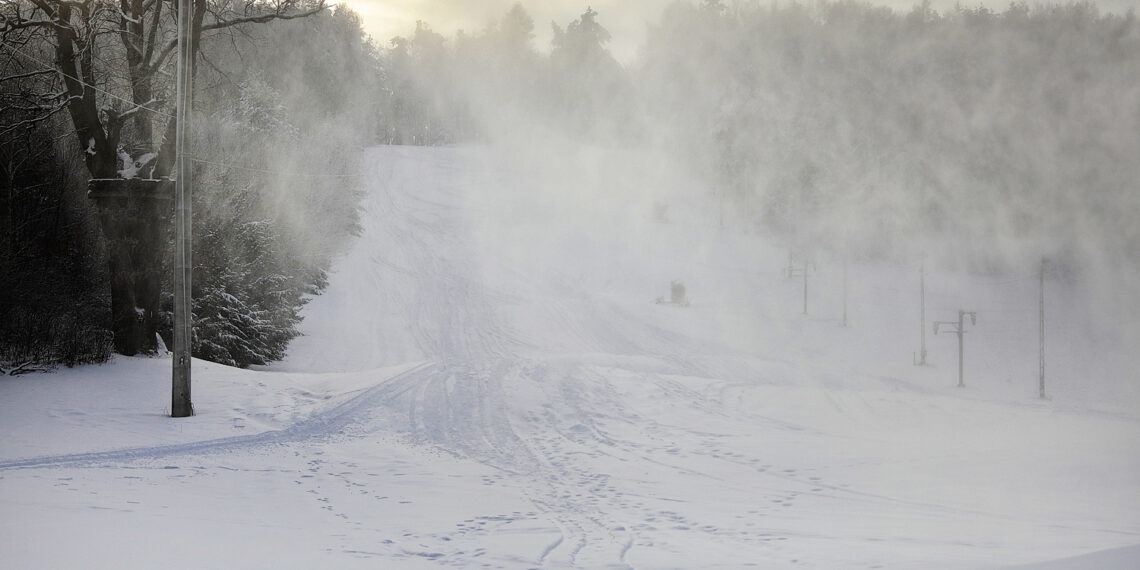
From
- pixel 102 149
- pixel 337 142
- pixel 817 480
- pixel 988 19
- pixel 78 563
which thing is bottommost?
pixel 817 480

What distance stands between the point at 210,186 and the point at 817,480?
57.4ft

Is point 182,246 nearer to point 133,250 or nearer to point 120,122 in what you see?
point 133,250

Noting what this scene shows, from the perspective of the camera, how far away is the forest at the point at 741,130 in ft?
65.4

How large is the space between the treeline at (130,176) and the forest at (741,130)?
0.35 feet

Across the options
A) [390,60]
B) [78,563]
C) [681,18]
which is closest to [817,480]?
[78,563]

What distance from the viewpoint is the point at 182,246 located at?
11.4m

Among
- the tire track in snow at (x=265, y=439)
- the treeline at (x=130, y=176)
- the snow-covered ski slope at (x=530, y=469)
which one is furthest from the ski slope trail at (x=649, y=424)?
the treeline at (x=130, y=176)

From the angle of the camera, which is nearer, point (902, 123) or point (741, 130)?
point (902, 123)

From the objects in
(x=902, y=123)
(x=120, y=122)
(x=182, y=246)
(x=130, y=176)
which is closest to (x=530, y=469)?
(x=182, y=246)

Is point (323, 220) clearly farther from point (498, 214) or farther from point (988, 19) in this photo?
point (988, 19)

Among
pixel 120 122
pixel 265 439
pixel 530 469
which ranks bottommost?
pixel 530 469

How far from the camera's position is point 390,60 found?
10688 centimetres

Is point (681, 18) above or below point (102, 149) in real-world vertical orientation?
above

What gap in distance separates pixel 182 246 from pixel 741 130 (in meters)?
62.5
